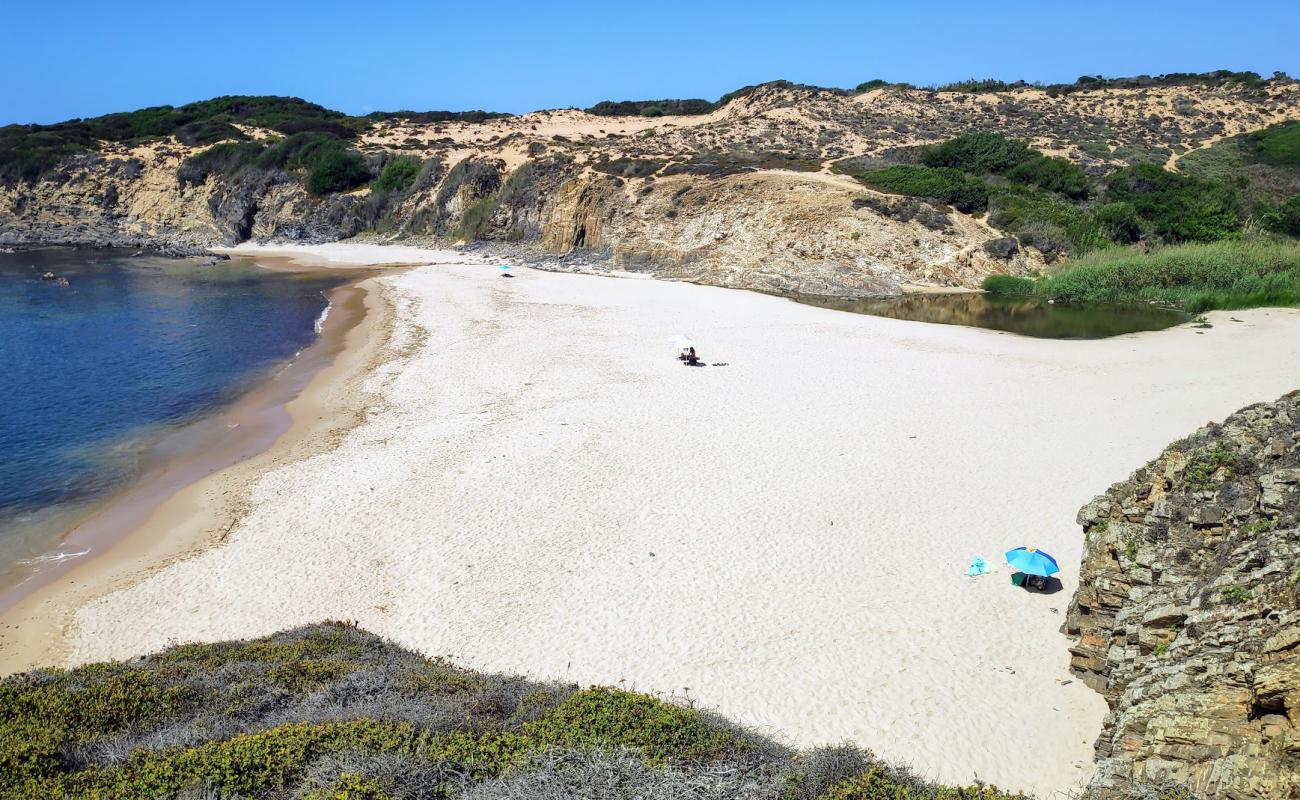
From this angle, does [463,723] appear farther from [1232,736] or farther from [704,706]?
[1232,736]

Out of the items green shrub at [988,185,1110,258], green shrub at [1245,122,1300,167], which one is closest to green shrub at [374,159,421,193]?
green shrub at [988,185,1110,258]

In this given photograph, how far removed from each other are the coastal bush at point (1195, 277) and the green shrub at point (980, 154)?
15.5 metres

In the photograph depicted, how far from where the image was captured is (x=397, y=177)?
5972 cm

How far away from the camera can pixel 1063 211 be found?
145 ft

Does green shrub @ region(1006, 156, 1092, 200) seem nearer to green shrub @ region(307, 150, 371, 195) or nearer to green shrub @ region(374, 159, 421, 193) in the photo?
green shrub @ region(374, 159, 421, 193)

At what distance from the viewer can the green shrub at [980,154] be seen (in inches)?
2031

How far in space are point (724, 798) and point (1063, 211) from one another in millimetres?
48257

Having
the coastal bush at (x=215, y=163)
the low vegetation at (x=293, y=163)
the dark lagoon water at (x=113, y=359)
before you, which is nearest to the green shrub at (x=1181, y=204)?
the dark lagoon water at (x=113, y=359)

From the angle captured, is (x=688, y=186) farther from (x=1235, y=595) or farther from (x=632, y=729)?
(x=632, y=729)

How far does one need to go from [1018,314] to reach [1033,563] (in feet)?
86.6

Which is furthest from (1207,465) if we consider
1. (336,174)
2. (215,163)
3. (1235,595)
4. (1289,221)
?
(215,163)

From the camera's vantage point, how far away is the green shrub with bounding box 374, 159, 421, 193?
2335 inches

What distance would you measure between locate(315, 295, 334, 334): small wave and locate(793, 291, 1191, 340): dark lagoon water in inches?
878

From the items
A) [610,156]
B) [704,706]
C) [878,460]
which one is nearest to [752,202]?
[610,156]
